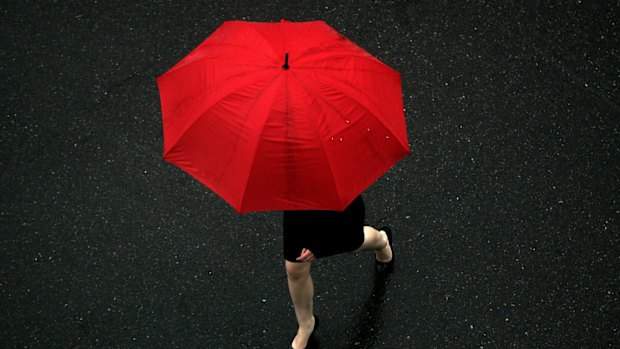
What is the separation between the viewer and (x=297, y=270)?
359 cm

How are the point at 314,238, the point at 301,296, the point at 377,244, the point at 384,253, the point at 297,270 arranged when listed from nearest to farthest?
the point at 314,238 < the point at 297,270 < the point at 301,296 < the point at 377,244 < the point at 384,253

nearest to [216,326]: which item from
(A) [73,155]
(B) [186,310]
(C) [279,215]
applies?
(B) [186,310]

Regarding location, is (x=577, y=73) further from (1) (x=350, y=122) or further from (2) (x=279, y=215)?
(1) (x=350, y=122)

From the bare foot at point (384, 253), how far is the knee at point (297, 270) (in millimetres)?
596

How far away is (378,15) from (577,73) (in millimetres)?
1241

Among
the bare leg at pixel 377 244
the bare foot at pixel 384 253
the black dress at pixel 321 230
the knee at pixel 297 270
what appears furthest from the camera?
the bare foot at pixel 384 253

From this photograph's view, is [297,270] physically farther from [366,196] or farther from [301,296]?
[366,196]

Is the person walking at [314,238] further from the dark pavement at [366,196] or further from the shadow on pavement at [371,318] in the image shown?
the dark pavement at [366,196]

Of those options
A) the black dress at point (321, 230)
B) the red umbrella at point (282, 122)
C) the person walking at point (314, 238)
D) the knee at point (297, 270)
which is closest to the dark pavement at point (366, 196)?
the person walking at point (314, 238)

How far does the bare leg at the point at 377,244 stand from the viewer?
3.86 meters

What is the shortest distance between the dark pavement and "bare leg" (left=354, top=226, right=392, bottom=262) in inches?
6.6

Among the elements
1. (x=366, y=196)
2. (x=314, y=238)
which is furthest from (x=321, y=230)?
(x=366, y=196)

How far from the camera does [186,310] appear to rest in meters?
4.23

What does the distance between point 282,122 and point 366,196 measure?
63.3 inches
